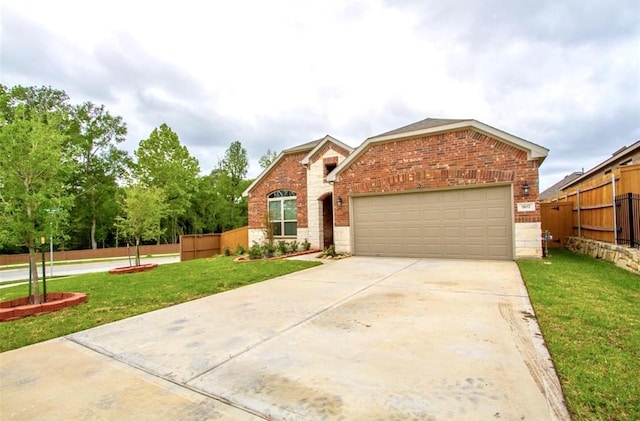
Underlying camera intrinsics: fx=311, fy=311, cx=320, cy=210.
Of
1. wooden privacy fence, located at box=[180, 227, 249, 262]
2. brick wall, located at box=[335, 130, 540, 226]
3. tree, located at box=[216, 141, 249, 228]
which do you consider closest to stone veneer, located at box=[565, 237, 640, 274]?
brick wall, located at box=[335, 130, 540, 226]

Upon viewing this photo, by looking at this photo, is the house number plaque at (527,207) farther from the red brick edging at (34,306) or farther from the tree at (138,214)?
the tree at (138,214)

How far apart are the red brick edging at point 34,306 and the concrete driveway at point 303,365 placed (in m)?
1.82

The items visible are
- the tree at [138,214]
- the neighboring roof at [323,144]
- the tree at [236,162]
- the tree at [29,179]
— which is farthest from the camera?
the tree at [236,162]

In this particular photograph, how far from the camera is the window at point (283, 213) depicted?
1546 cm

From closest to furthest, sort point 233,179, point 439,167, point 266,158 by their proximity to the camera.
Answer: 1. point 439,167
2. point 233,179
3. point 266,158

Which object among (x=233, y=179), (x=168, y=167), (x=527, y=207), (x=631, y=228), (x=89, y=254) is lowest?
(x=89, y=254)

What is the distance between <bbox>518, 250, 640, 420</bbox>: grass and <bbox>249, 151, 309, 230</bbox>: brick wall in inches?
397

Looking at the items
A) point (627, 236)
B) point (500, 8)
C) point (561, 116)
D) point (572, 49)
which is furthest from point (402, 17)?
point (561, 116)

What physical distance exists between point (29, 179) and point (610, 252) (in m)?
13.7

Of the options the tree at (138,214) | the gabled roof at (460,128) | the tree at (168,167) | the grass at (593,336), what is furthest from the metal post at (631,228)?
the tree at (168,167)

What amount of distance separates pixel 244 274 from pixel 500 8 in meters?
10.2

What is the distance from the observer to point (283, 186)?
620 inches

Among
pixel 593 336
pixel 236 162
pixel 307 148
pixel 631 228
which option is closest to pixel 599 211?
pixel 631 228

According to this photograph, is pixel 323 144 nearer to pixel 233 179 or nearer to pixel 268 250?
pixel 268 250
